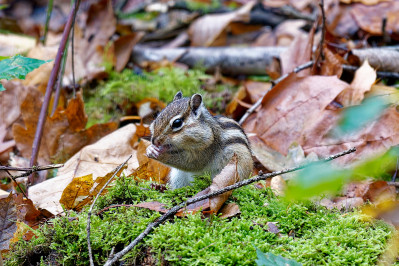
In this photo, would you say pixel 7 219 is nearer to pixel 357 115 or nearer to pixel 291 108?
pixel 357 115

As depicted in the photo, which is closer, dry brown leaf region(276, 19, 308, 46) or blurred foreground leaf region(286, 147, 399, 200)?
blurred foreground leaf region(286, 147, 399, 200)

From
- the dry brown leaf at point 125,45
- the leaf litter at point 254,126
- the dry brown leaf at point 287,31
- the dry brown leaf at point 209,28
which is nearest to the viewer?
the leaf litter at point 254,126

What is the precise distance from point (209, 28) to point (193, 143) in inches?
186

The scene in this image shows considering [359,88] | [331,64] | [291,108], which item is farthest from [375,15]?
[291,108]

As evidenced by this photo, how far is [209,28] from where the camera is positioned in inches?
311

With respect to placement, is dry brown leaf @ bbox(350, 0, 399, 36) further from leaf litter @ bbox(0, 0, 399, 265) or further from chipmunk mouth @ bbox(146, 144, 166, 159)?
chipmunk mouth @ bbox(146, 144, 166, 159)

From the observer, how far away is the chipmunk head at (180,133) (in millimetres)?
3510

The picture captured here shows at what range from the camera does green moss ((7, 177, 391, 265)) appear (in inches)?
93.0

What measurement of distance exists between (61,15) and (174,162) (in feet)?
25.5

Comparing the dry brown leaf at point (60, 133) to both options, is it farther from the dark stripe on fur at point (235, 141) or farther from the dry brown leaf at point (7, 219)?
the dry brown leaf at point (7, 219)

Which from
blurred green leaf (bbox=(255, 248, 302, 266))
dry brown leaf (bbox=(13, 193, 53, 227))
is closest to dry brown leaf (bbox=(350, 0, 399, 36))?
blurred green leaf (bbox=(255, 248, 302, 266))

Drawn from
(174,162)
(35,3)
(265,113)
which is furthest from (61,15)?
(174,162)

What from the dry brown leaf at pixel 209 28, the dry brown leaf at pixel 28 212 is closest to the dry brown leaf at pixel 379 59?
the dry brown leaf at pixel 209 28

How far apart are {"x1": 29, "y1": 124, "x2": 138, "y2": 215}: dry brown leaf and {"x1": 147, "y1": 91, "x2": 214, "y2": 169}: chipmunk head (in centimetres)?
35
